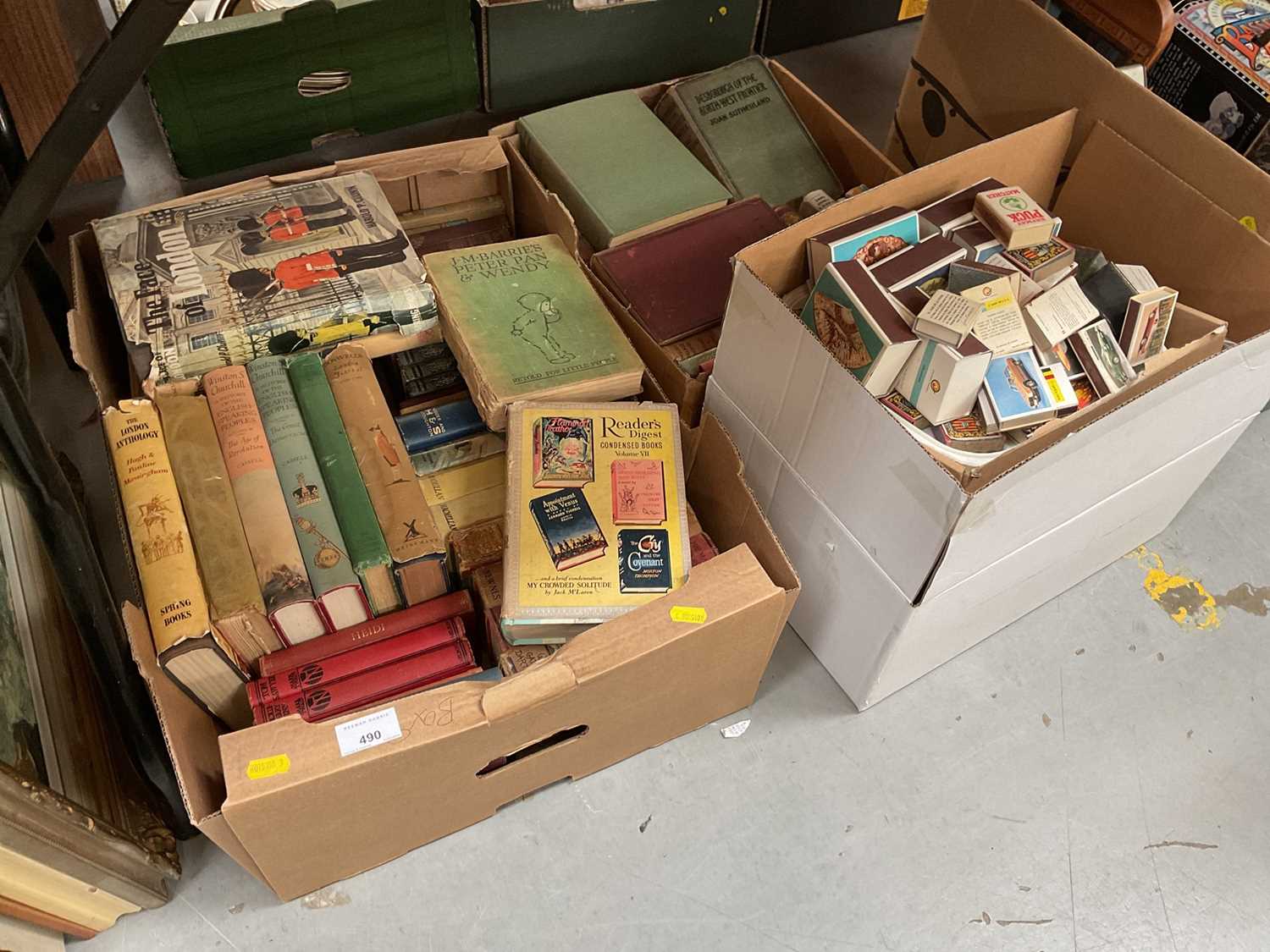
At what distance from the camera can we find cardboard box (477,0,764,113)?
175 centimetres

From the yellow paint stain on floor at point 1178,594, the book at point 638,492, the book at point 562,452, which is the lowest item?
the yellow paint stain on floor at point 1178,594

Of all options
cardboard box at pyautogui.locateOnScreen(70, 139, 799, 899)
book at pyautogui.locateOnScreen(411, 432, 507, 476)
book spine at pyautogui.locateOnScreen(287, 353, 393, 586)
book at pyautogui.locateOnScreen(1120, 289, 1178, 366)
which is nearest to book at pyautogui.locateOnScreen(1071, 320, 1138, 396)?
book at pyautogui.locateOnScreen(1120, 289, 1178, 366)

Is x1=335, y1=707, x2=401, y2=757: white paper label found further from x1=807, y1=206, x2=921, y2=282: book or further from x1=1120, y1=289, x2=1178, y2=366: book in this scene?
x1=1120, y1=289, x2=1178, y2=366: book

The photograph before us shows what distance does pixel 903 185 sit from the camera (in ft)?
4.67

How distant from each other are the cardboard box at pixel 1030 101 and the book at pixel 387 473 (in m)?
1.12

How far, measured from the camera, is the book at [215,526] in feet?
3.92

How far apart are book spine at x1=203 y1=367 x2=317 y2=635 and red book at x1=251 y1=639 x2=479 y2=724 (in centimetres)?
12

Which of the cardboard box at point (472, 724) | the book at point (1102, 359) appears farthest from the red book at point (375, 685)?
the book at point (1102, 359)

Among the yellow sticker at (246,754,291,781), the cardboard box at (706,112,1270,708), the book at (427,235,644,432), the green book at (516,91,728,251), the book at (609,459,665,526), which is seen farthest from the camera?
the green book at (516,91,728,251)

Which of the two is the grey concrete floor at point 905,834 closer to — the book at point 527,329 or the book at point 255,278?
the book at point 527,329

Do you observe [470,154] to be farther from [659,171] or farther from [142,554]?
[142,554]

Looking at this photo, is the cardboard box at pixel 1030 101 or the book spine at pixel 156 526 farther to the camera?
the cardboard box at pixel 1030 101

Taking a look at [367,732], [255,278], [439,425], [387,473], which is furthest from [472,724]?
[255,278]

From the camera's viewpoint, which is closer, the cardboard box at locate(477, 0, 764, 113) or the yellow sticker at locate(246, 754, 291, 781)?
the yellow sticker at locate(246, 754, 291, 781)
